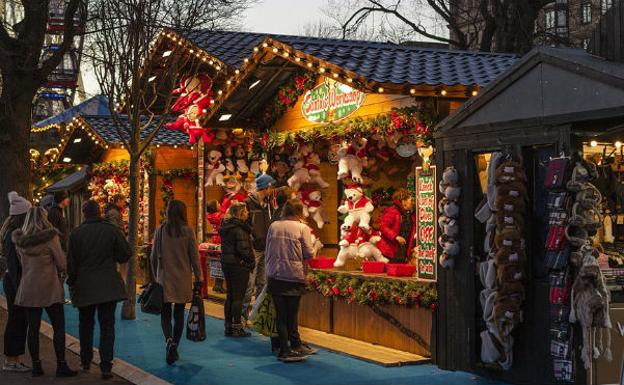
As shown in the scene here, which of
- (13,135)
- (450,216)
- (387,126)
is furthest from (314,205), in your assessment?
(13,135)

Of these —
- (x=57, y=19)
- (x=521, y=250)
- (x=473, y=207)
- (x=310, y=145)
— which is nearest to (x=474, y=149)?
(x=473, y=207)

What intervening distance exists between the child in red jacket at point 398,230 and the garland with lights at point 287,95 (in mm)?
2509

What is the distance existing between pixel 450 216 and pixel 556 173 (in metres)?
1.81

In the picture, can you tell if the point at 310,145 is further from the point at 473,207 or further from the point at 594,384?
the point at 594,384

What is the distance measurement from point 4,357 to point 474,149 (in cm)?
602

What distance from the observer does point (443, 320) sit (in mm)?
10219

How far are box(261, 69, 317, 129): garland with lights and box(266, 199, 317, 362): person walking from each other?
13.2 ft

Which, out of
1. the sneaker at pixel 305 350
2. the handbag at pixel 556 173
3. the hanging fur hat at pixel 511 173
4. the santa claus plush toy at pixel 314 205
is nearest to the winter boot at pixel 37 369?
the sneaker at pixel 305 350

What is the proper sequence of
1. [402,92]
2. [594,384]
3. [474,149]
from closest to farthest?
[594,384] → [474,149] → [402,92]

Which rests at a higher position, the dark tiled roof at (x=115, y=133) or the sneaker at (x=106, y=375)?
the dark tiled roof at (x=115, y=133)

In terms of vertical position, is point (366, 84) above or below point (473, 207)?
above

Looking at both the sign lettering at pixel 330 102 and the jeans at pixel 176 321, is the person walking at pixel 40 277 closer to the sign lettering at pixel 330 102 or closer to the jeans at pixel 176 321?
the jeans at pixel 176 321

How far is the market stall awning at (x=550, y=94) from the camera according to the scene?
8.11m

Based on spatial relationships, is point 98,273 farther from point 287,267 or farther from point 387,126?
point 387,126
